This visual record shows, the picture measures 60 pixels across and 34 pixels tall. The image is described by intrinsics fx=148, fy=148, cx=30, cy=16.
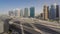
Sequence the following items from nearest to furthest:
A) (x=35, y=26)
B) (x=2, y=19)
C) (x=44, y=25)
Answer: (x=44, y=25) < (x=35, y=26) < (x=2, y=19)

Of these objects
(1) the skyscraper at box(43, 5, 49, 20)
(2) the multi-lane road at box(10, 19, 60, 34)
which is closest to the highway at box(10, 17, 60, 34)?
(2) the multi-lane road at box(10, 19, 60, 34)

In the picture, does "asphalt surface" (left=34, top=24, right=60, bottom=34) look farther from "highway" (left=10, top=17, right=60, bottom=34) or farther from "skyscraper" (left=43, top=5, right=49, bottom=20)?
"skyscraper" (left=43, top=5, right=49, bottom=20)

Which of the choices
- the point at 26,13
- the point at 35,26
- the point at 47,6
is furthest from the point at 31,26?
the point at 47,6

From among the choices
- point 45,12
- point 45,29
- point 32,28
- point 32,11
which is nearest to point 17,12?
point 32,11

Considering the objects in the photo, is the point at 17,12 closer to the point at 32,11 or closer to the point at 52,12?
the point at 32,11

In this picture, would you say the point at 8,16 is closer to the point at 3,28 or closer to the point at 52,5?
the point at 3,28

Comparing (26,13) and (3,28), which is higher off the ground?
(26,13)

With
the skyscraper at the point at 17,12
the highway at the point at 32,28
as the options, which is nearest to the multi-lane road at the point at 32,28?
the highway at the point at 32,28

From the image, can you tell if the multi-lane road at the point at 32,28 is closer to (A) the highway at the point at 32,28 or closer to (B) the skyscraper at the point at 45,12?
→ (A) the highway at the point at 32,28
